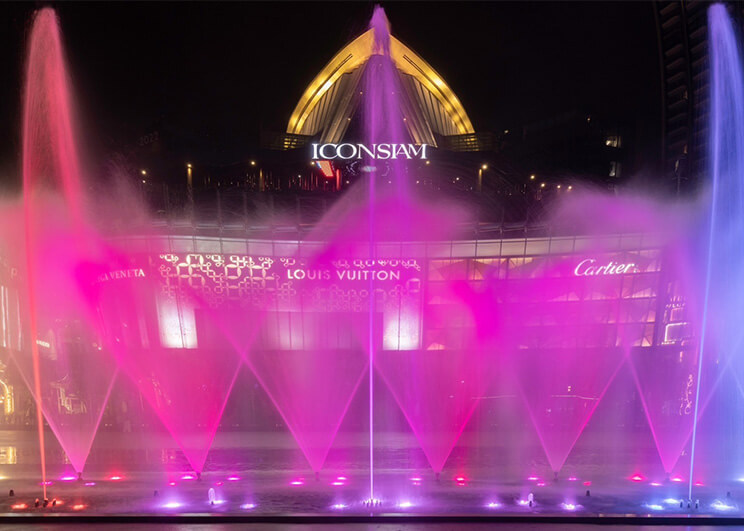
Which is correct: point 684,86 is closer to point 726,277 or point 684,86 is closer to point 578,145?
point 578,145

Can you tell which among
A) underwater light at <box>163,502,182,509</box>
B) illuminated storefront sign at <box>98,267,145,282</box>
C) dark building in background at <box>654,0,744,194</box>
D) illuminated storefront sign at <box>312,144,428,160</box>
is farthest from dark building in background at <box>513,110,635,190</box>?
underwater light at <box>163,502,182,509</box>

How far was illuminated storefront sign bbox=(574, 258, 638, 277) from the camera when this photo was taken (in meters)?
33.6

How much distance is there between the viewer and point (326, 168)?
4206 centimetres

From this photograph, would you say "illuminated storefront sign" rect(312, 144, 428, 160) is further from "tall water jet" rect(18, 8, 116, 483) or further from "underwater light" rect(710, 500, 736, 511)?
"underwater light" rect(710, 500, 736, 511)

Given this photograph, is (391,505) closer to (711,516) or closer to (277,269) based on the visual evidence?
(711,516)

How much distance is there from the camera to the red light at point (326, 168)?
4153 centimetres

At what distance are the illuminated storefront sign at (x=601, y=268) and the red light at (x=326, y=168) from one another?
1918cm

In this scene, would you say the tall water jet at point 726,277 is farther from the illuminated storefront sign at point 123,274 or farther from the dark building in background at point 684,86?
the illuminated storefront sign at point 123,274

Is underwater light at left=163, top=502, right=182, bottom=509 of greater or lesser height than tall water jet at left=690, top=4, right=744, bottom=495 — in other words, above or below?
below

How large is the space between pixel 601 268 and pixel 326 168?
815 inches

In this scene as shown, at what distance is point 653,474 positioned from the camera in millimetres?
15391

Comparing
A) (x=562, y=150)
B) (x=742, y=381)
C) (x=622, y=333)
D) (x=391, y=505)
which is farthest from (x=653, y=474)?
(x=562, y=150)

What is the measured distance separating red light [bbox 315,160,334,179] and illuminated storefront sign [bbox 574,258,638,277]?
62.9ft

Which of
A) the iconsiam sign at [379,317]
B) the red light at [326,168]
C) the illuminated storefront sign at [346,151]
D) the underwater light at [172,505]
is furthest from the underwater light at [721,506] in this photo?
the red light at [326,168]
